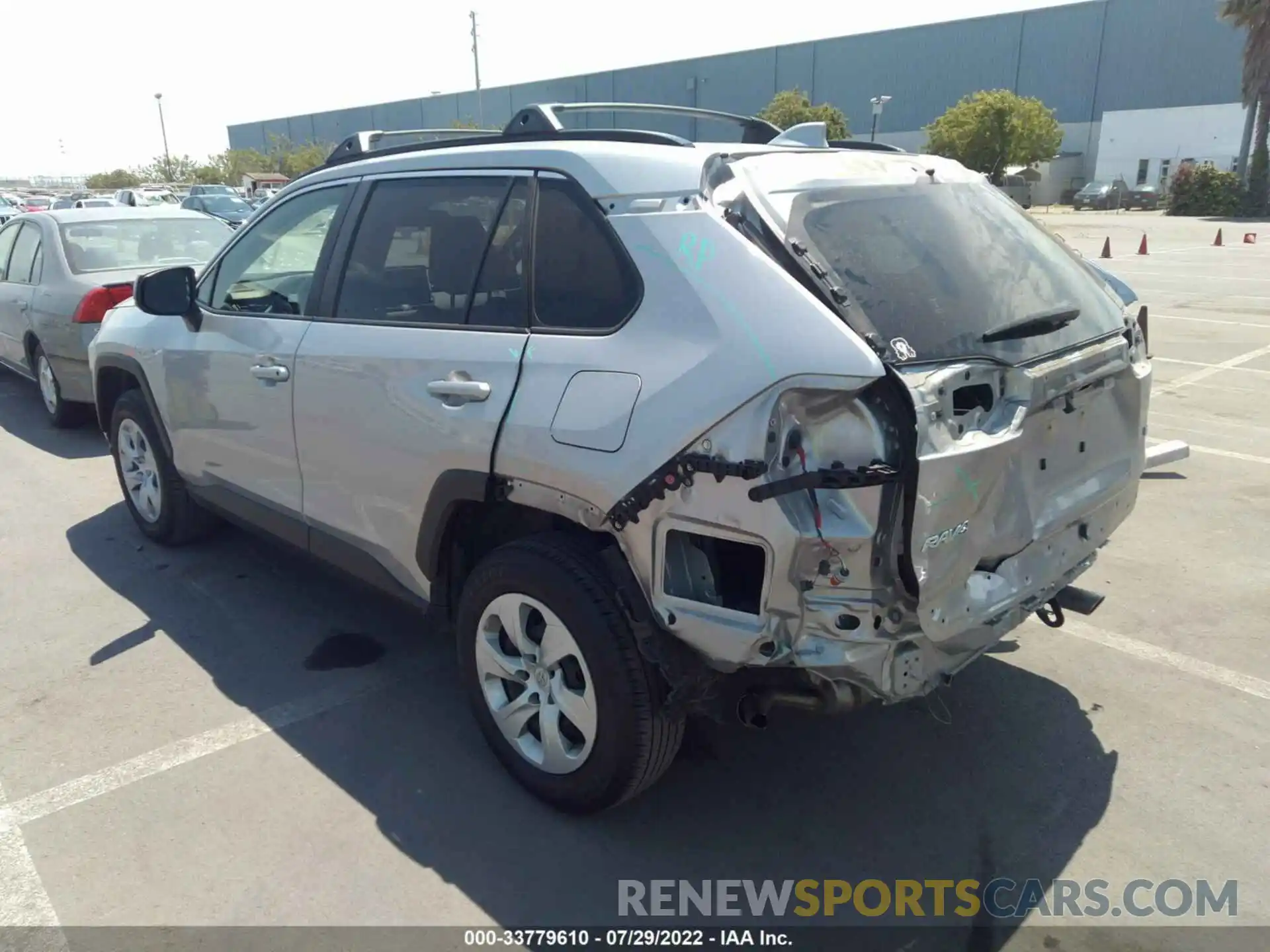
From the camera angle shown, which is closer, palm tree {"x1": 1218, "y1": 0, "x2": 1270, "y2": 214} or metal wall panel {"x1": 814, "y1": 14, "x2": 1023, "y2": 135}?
palm tree {"x1": 1218, "y1": 0, "x2": 1270, "y2": 214}

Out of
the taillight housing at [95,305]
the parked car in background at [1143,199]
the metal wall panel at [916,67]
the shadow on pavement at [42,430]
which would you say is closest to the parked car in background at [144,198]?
the shadow on pavement at [42,430]

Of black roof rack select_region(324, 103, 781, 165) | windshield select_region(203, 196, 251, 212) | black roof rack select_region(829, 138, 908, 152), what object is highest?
black roof rack select_region(324, 103, 781, 165)

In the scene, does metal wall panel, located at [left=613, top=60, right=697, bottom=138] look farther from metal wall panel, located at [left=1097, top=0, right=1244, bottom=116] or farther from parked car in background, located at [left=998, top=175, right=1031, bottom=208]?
metal wall panel, located at [left=1097, top=0, right=1244, bottom=116]

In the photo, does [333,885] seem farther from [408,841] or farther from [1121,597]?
[1121,597]

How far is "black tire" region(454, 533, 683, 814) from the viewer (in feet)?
8.77

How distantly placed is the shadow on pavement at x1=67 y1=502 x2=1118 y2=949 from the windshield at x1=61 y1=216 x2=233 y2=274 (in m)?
4.63

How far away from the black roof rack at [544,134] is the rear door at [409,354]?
22cm

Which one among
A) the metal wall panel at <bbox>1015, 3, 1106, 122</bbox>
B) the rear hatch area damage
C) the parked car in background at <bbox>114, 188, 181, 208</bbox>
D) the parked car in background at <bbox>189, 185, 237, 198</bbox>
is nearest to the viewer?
the rear hatch area damage

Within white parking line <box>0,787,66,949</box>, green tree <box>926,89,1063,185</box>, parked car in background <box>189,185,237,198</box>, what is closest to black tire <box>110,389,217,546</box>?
white parking line <box>0,787,66,949</box>

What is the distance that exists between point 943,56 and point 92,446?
6878 cm

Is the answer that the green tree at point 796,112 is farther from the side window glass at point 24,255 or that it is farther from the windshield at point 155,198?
the side window glass at point 24,255

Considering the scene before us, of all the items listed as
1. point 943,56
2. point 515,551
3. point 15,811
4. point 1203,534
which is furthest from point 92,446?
point 943,56

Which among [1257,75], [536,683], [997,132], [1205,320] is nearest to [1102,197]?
[997,132]

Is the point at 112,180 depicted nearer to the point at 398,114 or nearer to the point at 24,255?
the point at 398,114
